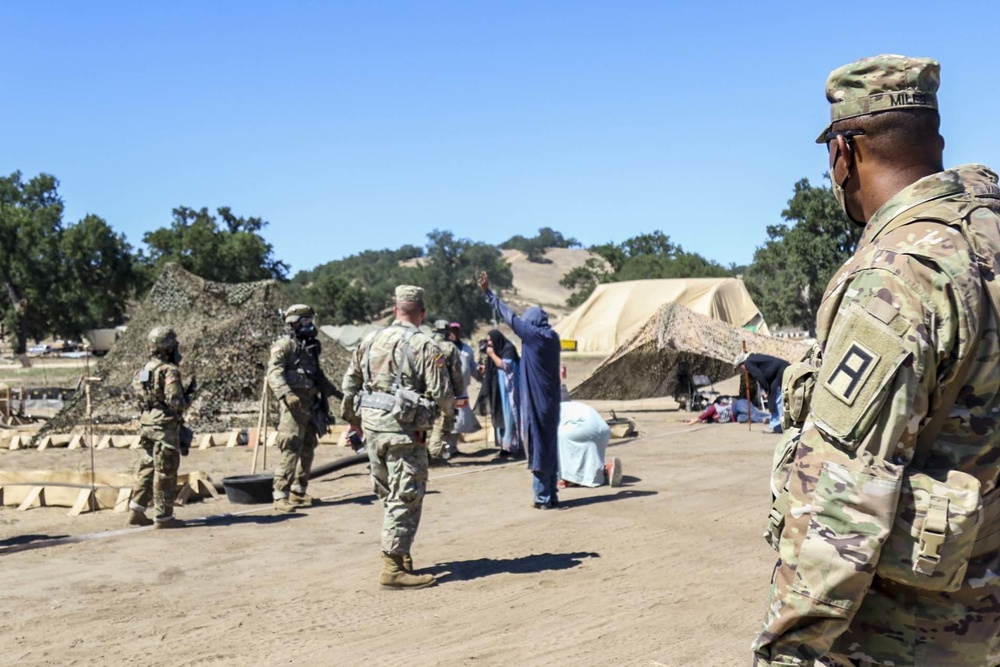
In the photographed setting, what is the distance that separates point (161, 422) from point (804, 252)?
33253 millimetres

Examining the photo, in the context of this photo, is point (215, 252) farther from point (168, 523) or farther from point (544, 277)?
point (544, 277)

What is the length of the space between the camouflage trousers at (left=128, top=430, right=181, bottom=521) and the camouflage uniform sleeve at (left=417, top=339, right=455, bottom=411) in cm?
333

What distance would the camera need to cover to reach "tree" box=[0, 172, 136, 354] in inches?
1839

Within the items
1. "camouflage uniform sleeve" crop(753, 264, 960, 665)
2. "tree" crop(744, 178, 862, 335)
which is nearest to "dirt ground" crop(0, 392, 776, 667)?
"camouflage uniform sleeve" crop(753, 264, 960, 665)

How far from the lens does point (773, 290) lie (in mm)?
41000

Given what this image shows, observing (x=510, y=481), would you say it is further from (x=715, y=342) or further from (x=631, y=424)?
(x=715, y=342)

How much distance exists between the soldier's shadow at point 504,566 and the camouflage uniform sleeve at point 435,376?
1287 millimetres

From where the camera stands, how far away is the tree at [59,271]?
4672cm

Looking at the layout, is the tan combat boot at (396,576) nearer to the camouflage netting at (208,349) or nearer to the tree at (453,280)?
the camouflage netting at (208,349)

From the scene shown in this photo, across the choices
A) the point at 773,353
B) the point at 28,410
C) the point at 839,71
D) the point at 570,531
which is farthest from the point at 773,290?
the point at 839,71

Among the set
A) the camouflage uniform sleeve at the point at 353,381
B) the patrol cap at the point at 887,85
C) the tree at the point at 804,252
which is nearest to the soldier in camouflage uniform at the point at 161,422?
the camouflage uniform sleeve at the point at 353,381

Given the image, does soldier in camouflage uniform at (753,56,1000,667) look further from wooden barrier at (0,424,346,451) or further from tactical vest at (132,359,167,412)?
wooden barrier at (0,424,346,451)

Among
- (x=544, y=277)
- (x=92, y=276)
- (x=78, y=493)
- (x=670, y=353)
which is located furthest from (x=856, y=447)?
(x=544, y=277)

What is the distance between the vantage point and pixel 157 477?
30.0ft
